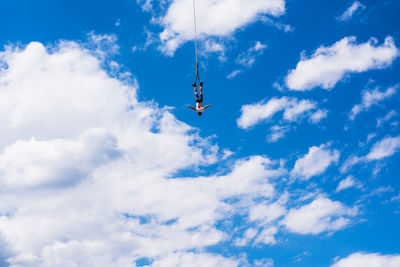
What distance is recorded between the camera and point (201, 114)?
48188 millimetres

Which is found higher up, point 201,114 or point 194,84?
point 194,84

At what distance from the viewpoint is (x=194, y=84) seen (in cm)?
4794

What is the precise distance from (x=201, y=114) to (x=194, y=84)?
394 centimetres
